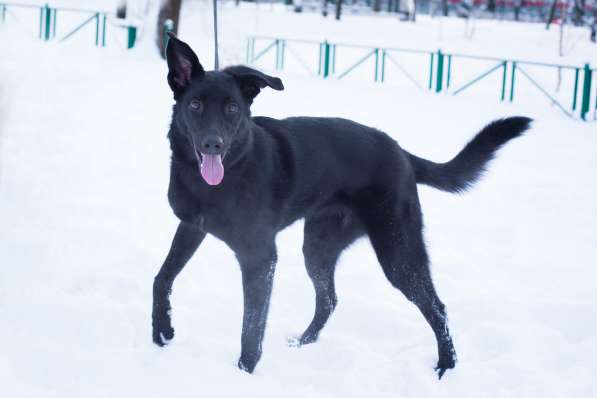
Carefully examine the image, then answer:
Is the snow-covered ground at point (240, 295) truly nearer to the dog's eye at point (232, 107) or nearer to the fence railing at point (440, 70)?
the dog's eye at point (232, 107)

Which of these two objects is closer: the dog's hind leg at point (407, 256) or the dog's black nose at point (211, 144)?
the dog's black nose at point (211, 144)

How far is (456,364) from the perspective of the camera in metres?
3.88

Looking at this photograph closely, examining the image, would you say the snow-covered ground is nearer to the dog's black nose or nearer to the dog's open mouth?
the dog's open mouth

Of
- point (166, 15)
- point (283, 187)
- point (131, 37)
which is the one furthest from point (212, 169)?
point (131, 37)

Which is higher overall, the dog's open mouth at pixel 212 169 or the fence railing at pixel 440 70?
the fence railing at pixel 440 70

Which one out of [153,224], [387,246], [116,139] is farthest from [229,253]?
[116,139]

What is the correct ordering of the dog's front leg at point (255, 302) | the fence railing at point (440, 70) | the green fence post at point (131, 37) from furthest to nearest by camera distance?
the green fence post at point (131, 37) < the fence railing at point (440, 70) < the dog's front leg at point (255, 302)

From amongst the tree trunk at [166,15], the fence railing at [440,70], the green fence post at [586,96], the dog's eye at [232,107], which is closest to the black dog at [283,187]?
the dog's eye at [232,107]

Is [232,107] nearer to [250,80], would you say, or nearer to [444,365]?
[250,80]

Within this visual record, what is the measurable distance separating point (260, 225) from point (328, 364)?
31.2 inches

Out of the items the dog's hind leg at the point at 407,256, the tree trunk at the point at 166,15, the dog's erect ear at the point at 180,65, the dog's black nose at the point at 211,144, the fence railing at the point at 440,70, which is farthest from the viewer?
the tree trunk at the point at 166,15

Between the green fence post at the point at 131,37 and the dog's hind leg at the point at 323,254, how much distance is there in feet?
51.5

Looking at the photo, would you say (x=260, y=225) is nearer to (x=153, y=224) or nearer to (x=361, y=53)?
(x=153, y=224)

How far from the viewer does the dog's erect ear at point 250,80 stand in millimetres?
3443
